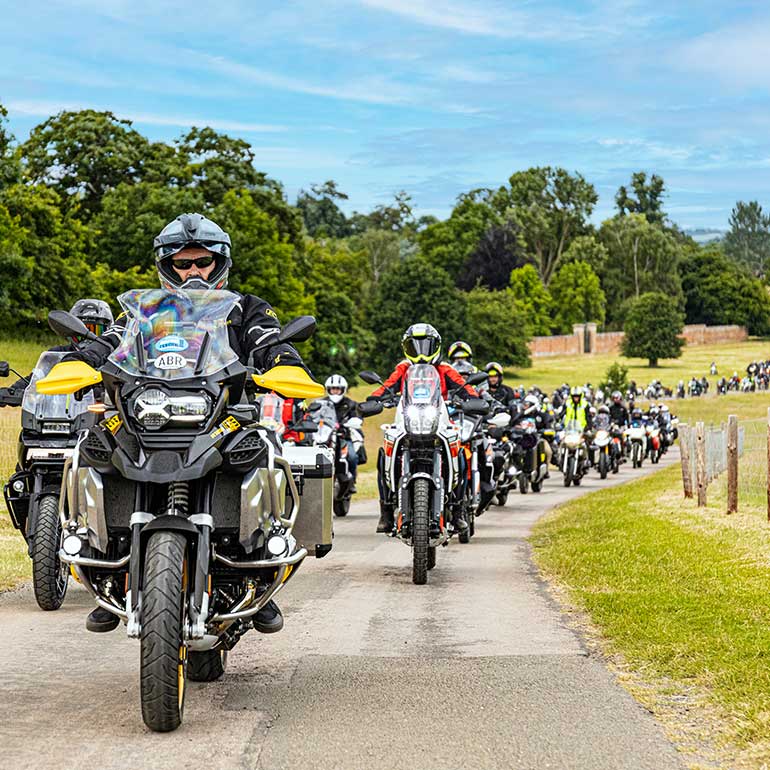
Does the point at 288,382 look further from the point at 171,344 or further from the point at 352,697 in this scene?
the point at 352,697

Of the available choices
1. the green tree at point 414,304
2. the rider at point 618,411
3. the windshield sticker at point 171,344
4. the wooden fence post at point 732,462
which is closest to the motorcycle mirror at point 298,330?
the windshield sticker at point 171,344

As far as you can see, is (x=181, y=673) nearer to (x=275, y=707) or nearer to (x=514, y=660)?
(x=275, y=707)

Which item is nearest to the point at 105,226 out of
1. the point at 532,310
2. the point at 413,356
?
the point at 413,356

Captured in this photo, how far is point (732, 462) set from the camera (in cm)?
1798

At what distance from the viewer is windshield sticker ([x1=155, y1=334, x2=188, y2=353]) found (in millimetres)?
6582

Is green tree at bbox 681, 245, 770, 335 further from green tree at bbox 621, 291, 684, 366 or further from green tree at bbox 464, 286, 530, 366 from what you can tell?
green tree at bbox 464, 286, 530, 366

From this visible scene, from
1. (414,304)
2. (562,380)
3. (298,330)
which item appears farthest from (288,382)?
(562,380)

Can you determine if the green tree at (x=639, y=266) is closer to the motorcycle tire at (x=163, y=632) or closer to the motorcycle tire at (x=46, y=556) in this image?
the motorcycle tire at (x=46, y=556)

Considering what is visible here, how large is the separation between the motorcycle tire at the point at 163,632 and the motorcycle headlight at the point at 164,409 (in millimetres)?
504

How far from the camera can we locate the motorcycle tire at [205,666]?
24.6 feet

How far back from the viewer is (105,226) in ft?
241

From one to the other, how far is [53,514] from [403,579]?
3.73 metres

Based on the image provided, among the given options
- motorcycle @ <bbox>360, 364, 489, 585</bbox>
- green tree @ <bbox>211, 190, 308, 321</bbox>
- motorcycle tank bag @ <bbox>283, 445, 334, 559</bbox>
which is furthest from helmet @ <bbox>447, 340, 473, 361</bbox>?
green tree @ <bbox>211, 190, 308, 321</bbox>

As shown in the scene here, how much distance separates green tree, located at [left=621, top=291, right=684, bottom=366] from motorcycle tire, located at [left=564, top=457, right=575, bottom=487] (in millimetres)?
110239
